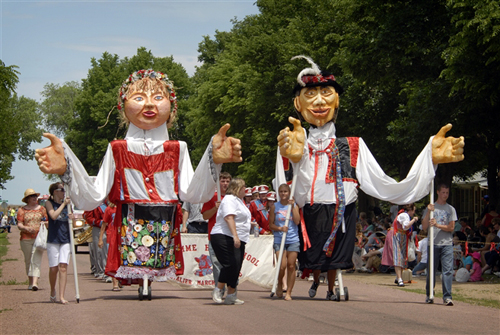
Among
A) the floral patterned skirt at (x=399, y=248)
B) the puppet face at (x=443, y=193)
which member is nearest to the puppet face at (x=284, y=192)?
the puppet face at (x=443, y=193)

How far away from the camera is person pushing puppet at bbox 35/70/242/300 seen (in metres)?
10.6

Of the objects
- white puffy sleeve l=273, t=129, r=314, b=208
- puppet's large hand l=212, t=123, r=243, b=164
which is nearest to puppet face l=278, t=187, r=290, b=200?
white puffy sleeve l=273, t=129, r=314, b=208

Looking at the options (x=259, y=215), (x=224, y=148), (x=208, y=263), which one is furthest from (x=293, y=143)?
(x=259, y=215)

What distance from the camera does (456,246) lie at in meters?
17.1

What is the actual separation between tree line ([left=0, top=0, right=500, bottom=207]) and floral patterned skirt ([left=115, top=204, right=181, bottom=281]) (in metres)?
1.39

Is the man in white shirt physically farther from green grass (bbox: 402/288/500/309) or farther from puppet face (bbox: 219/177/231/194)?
puppet face (bbox: 219/177/231/194)

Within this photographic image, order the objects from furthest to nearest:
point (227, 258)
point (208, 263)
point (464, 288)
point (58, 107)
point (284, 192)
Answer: point (58, 107) < point (464, 288) < point (208, 263) < point (284, 192) < point (227, 258)

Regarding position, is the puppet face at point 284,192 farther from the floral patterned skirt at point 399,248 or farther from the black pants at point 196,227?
the floral patterned skirt at point 399,248

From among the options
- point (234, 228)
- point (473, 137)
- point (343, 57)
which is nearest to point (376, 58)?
point (343, 57)

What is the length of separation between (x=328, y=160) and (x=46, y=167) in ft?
12.7

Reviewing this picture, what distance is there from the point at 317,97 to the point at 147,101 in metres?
2.47

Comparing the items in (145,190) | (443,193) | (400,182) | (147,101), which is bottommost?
(145,190)

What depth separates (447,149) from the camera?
36.1 ft

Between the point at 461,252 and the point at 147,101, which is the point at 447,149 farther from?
the point at 461,252
